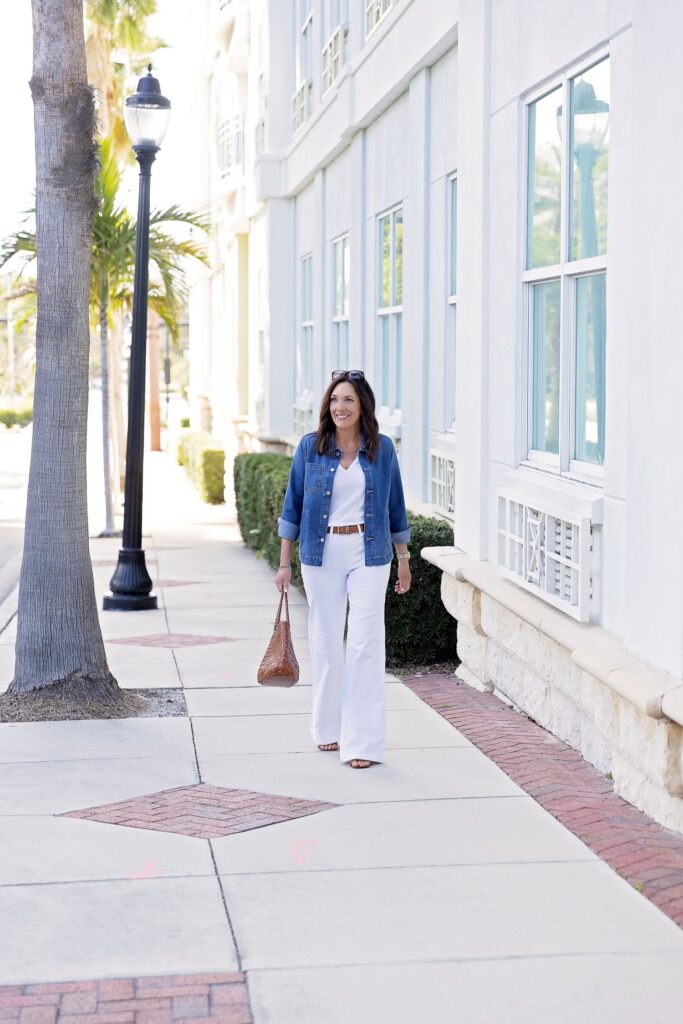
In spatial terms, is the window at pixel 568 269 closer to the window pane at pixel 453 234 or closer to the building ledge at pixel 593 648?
the building ledge at pixel 593 648

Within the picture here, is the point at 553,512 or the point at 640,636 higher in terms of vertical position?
the point at 553,512

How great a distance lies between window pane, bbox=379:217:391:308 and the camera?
12.8 m

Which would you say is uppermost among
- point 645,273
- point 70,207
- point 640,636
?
point 70,207

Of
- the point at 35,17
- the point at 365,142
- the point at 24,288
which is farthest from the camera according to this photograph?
the point at 24,288

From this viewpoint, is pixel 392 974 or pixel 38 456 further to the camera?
pixel 38 456

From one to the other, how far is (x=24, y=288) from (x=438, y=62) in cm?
1096

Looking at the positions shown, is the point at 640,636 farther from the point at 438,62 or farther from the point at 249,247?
the point at 249,247

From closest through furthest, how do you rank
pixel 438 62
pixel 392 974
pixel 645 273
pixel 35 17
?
pixel 392 974, pixel 645 273, pixel 35 17, pixel 438 62

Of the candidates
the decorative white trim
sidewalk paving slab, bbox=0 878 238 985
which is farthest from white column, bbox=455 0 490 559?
sidewalk paving slab, bbox=0 878 238 985

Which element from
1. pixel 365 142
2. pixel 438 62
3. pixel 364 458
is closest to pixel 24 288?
pixel 365 142

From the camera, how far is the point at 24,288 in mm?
20406

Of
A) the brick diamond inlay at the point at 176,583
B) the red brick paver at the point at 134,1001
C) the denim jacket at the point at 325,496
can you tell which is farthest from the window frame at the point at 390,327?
the red brick paver at the point at 134,1001

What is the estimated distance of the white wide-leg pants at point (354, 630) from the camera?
6.91 metres

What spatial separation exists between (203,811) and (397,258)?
7250mm
